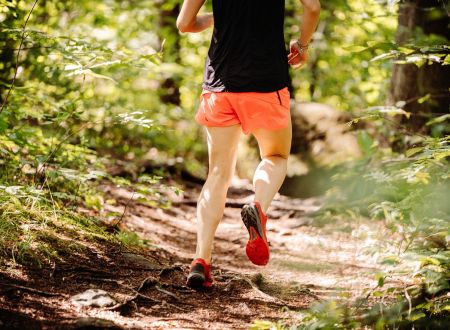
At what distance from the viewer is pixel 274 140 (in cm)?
336

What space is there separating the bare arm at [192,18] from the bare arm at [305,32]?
60 cm

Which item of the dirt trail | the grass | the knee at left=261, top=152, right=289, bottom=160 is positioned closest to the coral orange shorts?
the knee at left=261, top=152, right=289, bottom=160

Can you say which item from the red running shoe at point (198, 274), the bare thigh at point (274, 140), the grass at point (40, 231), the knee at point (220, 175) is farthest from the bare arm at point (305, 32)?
the grass at point (40, 231)

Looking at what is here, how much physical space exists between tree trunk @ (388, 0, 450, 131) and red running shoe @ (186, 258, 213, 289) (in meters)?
3.57

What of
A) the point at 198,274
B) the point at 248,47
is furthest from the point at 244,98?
the point at 198,274

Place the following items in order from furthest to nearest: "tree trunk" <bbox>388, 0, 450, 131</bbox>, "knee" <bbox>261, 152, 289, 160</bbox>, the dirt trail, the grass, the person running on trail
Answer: "tree trunk" <bbox>388, 0, 450, 131</bbox> < "knee" <bbox>261, 152, 289, 160</bbox> < the person running on trail < the grass < the dirt trail

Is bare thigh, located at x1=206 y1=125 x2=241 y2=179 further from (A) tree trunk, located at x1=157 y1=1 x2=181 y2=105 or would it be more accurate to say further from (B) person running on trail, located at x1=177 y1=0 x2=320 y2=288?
(A) tree trunk, located at x1=157 y1=1 x2=181 y2=105

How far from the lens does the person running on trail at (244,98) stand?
3.17 m

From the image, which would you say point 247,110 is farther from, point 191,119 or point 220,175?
point 191,119

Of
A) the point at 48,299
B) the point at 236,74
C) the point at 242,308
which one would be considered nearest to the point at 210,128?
the point at 236,74

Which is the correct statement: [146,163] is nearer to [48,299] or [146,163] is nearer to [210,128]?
[210,128]

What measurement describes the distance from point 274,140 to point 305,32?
73cm

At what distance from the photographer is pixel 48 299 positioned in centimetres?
262

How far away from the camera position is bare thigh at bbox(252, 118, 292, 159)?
3314 mm
